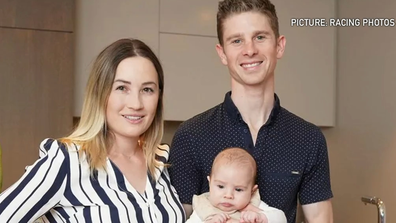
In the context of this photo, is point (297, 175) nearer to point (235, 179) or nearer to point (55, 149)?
point (235, 179)

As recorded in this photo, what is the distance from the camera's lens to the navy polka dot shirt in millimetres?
1609

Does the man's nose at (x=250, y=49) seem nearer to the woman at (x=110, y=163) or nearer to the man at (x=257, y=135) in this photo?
the man at (x=257, y=135)

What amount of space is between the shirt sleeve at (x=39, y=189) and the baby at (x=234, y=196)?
0.39 m

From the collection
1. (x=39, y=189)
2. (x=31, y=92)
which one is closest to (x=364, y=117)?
(x=31, y=92)

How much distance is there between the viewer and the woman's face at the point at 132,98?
1483 millimetres

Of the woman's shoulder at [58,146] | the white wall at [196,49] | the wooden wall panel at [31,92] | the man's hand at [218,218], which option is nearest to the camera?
the woman's shoulder at [58,146]

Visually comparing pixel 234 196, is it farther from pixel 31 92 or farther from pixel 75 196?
pixel 31 92

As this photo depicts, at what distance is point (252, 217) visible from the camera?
4.91ft

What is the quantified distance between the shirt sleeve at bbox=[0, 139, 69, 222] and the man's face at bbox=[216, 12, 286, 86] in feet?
1.77

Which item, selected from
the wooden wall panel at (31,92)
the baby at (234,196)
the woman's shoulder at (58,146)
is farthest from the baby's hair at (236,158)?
the wooden wall panel at (31,92)

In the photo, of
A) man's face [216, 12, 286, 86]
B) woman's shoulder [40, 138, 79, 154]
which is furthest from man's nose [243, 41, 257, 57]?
woman's shoulder [40, 138, 79, 154]

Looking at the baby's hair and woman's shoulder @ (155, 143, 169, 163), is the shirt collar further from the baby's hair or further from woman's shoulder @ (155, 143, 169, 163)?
woman's shoulder @ (155, 143, 169, 163)

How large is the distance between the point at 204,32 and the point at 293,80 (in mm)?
722

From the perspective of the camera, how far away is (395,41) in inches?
131
